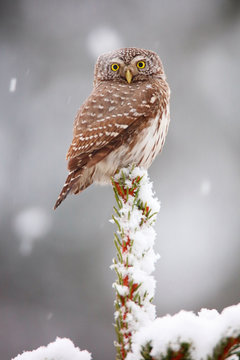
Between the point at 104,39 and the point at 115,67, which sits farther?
the point at 104,39

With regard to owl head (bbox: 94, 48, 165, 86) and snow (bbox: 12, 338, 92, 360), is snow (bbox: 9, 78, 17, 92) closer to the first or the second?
owl head (bbox: 94, 48, 165, 86)

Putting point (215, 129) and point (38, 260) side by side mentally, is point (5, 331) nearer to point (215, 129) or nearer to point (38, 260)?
point (38, 260)

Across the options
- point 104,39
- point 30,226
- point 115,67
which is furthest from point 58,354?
point 104,39

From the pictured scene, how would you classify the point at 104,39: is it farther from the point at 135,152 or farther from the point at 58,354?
the point at 58,354

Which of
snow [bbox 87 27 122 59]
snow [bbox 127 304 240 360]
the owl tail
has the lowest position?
snow [bbox 127 304 240 360]

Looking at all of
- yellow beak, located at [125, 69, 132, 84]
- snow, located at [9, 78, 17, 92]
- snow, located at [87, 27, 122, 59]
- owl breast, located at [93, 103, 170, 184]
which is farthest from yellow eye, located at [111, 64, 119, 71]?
snow, located at [87, 27, 122, 59]

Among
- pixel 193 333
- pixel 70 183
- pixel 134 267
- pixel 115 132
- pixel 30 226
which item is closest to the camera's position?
pixel 193 333
